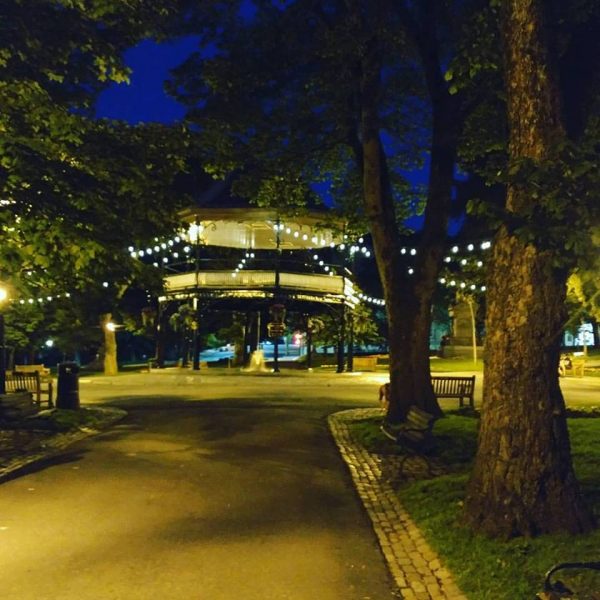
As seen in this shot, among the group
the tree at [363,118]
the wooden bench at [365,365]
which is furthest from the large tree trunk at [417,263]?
the wooden bench at [365,365]

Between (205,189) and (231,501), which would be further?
(205,189)

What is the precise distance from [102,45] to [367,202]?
628 cm

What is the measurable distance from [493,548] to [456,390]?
14.4 m

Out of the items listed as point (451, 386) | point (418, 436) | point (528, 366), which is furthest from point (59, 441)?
point (451, 386)

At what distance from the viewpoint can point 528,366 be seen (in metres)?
6.55

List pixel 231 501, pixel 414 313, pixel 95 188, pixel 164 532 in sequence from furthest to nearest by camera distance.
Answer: pixel 414 313
pixel 95 188
pixel 231 501
pixel 164 532

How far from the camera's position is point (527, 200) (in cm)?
640

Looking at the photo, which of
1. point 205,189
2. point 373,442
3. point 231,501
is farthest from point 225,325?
point 231,501

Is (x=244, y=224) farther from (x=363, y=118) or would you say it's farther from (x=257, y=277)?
(x=363, y=118)

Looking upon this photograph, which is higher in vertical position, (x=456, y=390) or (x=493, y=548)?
(x=456, y=390)

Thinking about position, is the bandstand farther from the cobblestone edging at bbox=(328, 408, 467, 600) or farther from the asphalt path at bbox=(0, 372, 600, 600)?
the cobblestone edging at bbox=(328, 408, 467, 600)

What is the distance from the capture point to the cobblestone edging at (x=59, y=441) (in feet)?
34.1

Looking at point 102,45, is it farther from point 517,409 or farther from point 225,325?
point 225,325

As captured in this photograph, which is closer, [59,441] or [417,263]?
[59,441]
